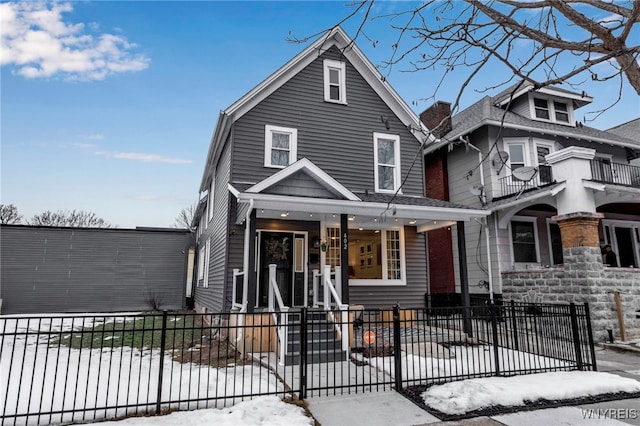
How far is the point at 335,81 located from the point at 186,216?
36.6m

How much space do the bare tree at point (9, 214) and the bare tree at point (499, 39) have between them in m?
44.7

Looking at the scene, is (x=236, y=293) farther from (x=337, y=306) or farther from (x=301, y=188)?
(x=301, y=188)

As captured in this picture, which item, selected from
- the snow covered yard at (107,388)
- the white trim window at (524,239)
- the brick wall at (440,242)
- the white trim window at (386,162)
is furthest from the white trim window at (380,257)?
the snow covered yard at (107,388)

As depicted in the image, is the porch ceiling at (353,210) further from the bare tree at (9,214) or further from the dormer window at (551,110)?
the bare tree at (9,214)

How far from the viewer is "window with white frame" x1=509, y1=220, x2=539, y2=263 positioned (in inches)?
518

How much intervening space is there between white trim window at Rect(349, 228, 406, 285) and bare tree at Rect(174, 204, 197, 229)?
117 feet

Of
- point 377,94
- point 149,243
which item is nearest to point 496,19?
point 377,94

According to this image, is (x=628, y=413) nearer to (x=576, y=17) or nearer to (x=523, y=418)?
(x=523, y=418)

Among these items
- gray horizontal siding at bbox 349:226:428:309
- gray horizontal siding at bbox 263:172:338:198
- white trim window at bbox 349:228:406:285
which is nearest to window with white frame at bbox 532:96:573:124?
gray horizontal siding at bbox 349:226:428:309

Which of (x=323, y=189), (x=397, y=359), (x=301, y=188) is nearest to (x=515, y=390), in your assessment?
(x=397, y=359)

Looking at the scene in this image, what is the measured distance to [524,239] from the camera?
43.8 ft

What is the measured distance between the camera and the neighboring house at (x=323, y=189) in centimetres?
919

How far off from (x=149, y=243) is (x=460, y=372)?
53.7 ft

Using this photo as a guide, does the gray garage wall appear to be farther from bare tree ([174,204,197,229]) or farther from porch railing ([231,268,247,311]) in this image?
bare tree ([174,204,197,229])
